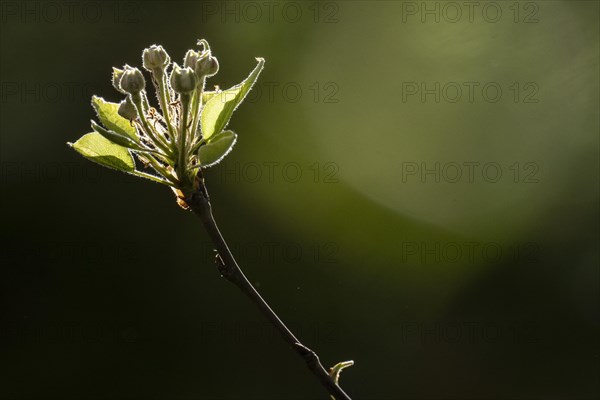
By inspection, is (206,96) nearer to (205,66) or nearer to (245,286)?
(205,66)

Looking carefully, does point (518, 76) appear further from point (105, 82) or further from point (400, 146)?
point (105, 82)

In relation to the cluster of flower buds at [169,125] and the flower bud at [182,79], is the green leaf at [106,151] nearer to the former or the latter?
the cluster of flower buds at [169,125]

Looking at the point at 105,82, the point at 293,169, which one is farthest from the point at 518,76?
the point at 105,82

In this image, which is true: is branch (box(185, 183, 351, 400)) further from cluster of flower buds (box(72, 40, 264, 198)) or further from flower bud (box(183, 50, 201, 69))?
flower bud (box(183, 50, 201, 69))

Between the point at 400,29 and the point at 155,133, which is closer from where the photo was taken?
the point at 155,133

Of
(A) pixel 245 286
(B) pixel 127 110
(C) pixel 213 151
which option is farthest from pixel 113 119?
(A) pixel 245 286

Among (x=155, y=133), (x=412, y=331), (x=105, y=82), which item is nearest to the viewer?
(x=155, y=133)
